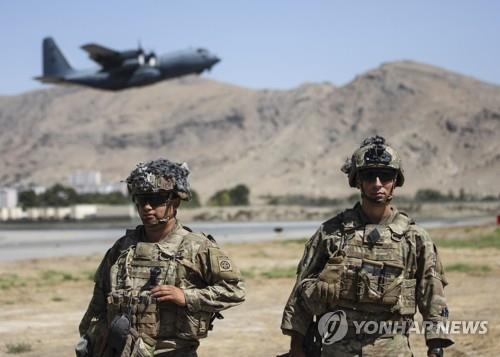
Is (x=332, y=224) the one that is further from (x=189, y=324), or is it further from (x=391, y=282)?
(x=189, y=324)

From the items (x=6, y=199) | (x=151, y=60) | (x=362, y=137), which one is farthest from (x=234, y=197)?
(x=151, y=60)

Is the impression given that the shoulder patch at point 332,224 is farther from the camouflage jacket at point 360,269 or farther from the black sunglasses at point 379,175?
the black sunglasses at point 379,175

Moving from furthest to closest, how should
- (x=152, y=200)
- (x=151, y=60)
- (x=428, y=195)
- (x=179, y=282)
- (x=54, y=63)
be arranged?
(x=428, y=195) → (x=54, y=63) → (x=151, y=60) → (x=152, y=200) → (x=179, y=282)

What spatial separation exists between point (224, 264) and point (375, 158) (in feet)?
3.69

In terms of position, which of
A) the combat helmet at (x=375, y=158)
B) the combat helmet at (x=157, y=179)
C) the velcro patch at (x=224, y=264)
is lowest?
the velcro patch at (x=224, y=264)

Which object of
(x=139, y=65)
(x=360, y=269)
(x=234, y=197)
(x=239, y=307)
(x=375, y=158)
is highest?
(x=139, y=65)

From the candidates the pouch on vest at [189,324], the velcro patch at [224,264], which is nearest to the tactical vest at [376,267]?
the velcro patch at [224,264]

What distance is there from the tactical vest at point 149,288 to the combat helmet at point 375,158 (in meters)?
1.19

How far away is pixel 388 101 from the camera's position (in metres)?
171

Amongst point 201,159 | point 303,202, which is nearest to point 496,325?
point 303,202

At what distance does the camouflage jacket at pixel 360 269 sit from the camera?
17.1ft

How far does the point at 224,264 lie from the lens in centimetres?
540

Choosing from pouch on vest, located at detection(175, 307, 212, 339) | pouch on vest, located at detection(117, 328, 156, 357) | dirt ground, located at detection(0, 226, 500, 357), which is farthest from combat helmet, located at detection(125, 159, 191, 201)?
dirt ground, located at detection(0, 226, 500, 357)

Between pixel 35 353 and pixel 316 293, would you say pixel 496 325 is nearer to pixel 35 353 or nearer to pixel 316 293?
pixel 35 353
